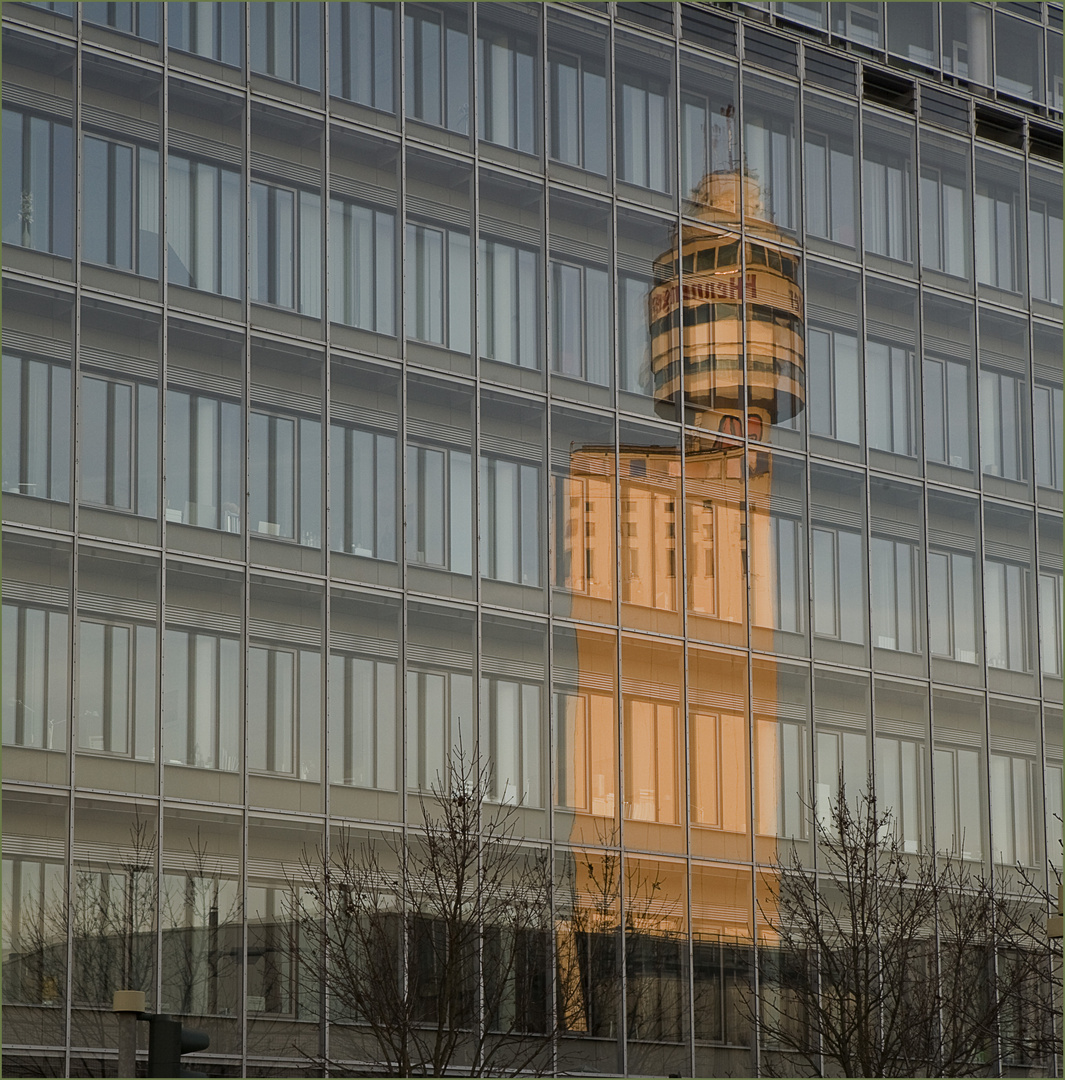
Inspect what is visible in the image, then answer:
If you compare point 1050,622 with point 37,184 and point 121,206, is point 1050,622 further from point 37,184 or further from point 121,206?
point 37,184

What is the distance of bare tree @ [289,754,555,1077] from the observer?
109 ft

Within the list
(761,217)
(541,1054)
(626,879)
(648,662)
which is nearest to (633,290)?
(761,217)

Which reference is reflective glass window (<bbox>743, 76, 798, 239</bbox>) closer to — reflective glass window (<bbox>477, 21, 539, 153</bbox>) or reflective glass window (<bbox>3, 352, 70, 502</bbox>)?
reflective glass window (<bbox>477, 21, 539, 153</bbox>)

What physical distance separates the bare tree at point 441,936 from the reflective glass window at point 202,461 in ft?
20.4

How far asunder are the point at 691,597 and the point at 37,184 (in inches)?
598

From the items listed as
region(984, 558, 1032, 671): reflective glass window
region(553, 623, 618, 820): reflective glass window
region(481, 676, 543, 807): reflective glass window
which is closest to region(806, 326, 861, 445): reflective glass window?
region(984, 558, 1032, 671): reflective glass window

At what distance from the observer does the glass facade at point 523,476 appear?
3381 centimetres

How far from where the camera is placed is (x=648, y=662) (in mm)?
39906

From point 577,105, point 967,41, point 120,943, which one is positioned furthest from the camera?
point 967,41

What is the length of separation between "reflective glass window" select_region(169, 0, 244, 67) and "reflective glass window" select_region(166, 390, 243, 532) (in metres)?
6.38

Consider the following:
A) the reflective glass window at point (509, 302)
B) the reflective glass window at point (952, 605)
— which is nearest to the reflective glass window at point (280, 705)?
the reflective glass window at point (509, 302)

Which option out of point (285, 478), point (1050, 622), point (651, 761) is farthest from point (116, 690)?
point (1050, 622)

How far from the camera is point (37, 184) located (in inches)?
1357

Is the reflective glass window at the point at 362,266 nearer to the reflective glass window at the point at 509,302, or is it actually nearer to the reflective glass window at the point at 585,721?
the reflective glass window at the point at 509,302
